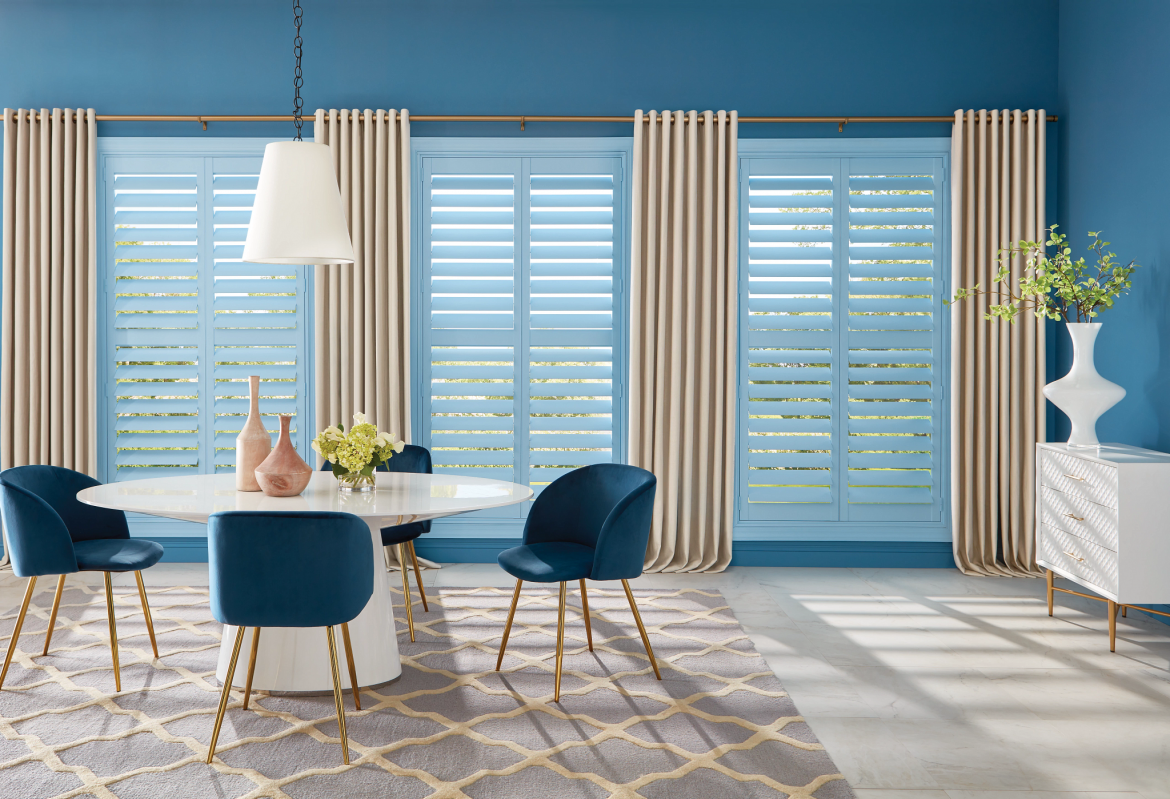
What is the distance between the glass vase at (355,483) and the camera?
2.91m

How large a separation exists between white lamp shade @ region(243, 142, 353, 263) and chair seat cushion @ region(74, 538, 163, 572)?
1.10 m

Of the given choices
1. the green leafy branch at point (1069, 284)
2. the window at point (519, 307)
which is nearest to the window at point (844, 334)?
the green leafy branch at point (1069, 284)

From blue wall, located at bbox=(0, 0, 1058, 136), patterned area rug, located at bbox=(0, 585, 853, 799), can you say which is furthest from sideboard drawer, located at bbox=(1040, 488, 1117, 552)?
blue wall, located at bbox=(0, 0, 1058, 136)

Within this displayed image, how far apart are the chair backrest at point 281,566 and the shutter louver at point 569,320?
2321 millimetres

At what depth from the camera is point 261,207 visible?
9.03ft

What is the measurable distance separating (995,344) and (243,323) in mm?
4030

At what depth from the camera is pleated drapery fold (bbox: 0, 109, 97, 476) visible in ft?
14.4

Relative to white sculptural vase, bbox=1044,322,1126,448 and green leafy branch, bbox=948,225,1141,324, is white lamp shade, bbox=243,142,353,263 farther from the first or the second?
white sculptural vase, bbox=1044,322,1126,448

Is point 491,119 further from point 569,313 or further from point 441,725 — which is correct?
point 441,725

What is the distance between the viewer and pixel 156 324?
4508mm

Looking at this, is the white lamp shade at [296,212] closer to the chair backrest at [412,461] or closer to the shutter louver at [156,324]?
the chair backrest at [412,461]

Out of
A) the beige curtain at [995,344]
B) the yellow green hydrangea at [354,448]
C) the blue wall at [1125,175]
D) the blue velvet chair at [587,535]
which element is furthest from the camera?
the beige curtain at [995,344]

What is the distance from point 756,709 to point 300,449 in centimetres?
287

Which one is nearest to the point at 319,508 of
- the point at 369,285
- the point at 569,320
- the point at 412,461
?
the point at 412,461
